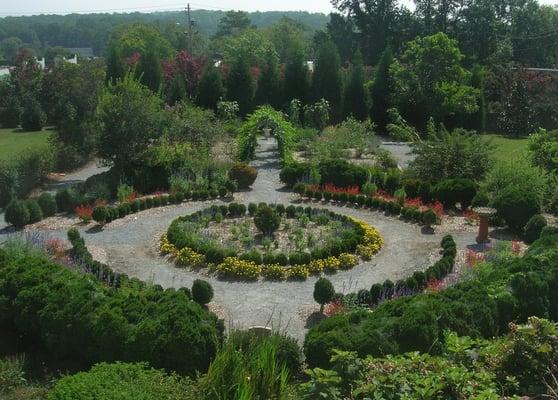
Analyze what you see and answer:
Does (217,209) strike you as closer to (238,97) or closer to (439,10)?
(238,97)

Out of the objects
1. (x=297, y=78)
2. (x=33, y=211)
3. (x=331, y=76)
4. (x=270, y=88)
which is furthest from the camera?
(x=270, y=88)

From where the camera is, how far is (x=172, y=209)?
55.3ft

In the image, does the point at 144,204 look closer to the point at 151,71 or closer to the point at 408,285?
the point at 408,285

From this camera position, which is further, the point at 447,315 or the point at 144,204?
the point at 144,204

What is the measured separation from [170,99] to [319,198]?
50.9ft

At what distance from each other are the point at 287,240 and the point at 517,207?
5460mm

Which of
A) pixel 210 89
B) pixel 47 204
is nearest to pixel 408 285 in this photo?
pixel 47 204

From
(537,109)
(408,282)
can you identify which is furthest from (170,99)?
(408,282)

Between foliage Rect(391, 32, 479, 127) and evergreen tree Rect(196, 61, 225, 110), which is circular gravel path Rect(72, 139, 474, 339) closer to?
foliage Rect(391, 32, 479, 127)

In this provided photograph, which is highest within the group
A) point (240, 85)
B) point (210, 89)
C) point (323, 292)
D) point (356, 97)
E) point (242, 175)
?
point (240, 85)

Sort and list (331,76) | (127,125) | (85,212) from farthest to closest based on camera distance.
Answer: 1. (331,76)
2. (127,125)
3. (85,212)

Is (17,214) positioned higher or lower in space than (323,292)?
lower

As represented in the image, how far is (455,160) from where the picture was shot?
17922mm

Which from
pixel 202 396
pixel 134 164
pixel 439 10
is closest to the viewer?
pixel 202 396
